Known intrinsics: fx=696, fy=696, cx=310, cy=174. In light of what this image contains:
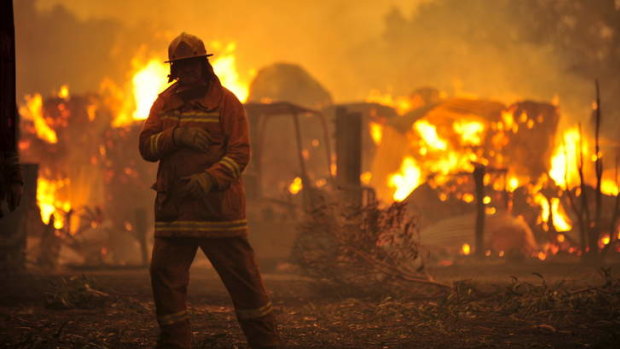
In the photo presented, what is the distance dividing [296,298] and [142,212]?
5803mm

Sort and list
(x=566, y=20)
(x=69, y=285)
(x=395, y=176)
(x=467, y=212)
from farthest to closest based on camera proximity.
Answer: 1. (x=566, y=20)
2. (x=395, y=176)
3. (x=467, y=212)
4. (x=69, y=285)

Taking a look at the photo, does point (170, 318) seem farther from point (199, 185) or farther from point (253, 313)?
point (199, 185)

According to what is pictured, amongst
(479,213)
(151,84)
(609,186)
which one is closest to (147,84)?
(151,84)

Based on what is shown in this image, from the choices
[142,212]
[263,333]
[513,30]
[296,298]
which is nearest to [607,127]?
[513,30]

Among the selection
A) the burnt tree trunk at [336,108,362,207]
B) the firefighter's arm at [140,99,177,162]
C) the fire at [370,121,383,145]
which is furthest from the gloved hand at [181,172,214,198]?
the fire at [370,121,383,145]

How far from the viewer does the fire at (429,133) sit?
2064 cm

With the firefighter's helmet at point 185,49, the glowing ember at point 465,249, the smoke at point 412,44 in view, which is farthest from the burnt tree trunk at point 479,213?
the smoke at point 412,44

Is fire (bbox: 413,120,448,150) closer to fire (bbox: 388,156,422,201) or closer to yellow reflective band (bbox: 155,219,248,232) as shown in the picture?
fire (bbox: 388,156,422,201)

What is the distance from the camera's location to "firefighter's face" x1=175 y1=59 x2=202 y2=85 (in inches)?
194

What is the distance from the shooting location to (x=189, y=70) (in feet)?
16.2

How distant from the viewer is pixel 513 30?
3900 cm

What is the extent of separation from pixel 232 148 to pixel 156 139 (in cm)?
54

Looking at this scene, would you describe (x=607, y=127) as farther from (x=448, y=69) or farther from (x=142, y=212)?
(x=142, y=212)

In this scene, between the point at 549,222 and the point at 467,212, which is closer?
the point at 549,222
